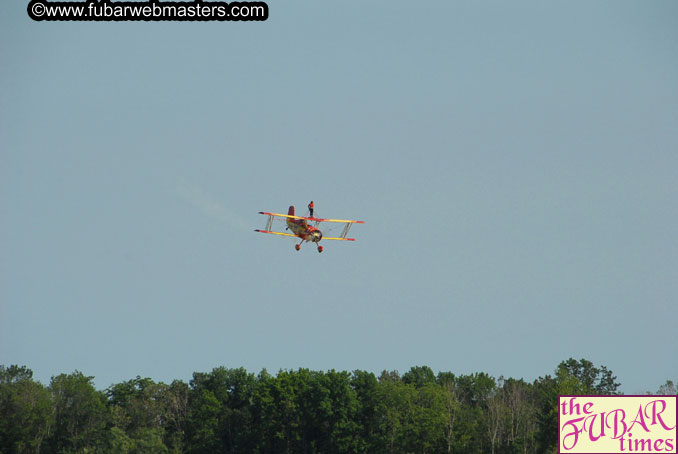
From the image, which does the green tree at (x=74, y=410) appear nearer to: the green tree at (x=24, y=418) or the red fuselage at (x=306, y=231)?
the green tree at (x=24, y=418)

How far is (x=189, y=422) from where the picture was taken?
5010 inches

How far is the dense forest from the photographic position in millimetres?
117312

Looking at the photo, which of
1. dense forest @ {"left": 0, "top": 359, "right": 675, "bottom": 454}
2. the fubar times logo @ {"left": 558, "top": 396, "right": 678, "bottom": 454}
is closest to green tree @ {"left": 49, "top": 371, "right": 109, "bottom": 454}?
dense forest @ {"left": 0, "top": 359, "right": 675, "bottom": 454}

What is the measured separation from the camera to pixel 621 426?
5297 cm

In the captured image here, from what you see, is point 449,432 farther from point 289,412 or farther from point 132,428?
point 132,428

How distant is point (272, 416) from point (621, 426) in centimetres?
7434

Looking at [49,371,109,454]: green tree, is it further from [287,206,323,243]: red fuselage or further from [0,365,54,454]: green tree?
[287,206,323,243]: red fuselage

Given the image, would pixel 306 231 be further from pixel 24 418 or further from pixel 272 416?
pixel 24 418

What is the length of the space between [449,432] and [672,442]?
66.7m

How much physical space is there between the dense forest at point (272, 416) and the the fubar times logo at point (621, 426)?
5850 cm

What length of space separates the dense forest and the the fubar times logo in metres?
58.5

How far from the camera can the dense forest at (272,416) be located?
117312mm

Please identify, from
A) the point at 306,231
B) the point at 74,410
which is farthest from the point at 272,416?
the point at 306,231

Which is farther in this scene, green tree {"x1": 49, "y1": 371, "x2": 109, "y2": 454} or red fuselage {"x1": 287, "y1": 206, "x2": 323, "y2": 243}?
green tree {"x1": 49, "y1": 371, "x2": 109, "y2": 454}
